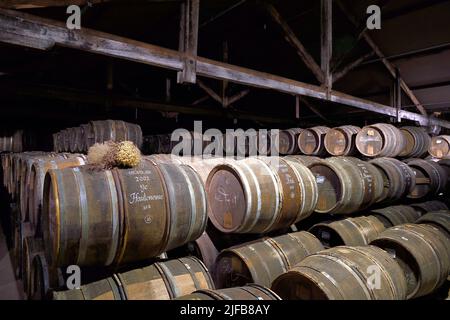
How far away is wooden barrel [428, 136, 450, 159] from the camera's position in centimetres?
815

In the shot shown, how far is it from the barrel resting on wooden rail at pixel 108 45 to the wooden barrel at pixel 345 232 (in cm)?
260

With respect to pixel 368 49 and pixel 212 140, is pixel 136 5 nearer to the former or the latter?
pixel 212 140

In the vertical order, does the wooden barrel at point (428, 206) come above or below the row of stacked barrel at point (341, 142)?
below

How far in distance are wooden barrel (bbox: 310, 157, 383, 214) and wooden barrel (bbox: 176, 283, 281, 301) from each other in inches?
91.0

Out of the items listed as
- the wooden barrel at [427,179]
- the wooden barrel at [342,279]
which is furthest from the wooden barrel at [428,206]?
the wooden barrel at [342,279]

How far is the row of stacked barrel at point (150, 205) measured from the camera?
1946mm

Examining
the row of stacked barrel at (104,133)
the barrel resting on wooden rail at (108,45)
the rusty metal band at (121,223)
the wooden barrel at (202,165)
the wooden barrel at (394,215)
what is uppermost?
the barrel resting on wooden rail at (108,45)

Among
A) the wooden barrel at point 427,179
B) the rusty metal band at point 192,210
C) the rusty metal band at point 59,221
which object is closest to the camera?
the rusty metal band at point 59,221

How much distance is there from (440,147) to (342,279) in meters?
7.98

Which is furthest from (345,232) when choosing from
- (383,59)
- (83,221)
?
(383,59)

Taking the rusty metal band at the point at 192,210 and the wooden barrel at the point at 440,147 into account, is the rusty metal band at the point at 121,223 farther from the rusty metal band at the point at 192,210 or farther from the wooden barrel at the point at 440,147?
the wooden barrel at the point at 440,147

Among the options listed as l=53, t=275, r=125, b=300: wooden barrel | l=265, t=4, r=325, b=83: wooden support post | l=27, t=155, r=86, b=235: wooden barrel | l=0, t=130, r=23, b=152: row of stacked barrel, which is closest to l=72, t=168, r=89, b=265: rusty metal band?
l=53, t=275, r=125, b=300: wooden barrel
